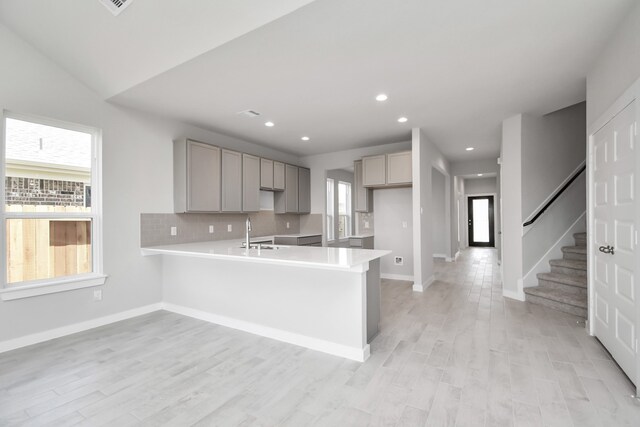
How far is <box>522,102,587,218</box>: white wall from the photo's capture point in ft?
14.1

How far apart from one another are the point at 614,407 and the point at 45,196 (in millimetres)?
4977

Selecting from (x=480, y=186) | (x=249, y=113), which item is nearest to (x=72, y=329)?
(x=249, y=113)

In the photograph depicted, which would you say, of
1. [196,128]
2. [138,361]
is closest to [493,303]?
[138,361]

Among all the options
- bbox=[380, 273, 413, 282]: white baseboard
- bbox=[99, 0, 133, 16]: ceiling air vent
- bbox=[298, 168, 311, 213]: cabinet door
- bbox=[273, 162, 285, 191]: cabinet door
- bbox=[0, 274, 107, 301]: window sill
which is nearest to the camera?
bbox=[99, 0, 133, 16]: ceiling air vent

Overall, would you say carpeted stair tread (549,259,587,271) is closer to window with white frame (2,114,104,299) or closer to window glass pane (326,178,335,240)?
window glass pane (326,178,335,240)

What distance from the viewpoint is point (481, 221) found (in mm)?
11258

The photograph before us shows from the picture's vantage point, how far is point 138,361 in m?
2.57

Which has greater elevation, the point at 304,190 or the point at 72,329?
the point at 304,190

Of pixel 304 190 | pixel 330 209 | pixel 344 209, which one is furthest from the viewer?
pixel 344 209

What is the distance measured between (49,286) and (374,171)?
4.56 metres

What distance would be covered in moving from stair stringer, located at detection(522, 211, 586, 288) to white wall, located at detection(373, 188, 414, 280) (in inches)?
72.0

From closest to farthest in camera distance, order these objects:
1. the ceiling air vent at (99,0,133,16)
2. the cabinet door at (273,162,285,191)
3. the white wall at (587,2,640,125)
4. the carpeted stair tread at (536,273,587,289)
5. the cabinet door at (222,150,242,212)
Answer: the white wall at (587,2,640,125)
the ceiling air vent at (99,0,133,16)
the carpeted stair tread at (536,273,587,289)
the cabinet door at (222,150,242,212)
the cabinet door at (273,162,285,191)

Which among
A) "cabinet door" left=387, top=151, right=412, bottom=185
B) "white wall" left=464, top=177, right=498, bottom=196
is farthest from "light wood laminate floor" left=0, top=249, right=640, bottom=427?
"white wall" left=464, top=177, right=498, bottom=196

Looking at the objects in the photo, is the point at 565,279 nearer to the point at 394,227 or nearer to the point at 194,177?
the point at 394,227
